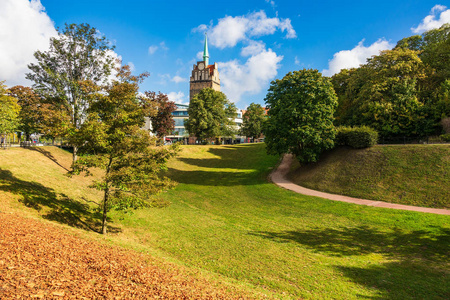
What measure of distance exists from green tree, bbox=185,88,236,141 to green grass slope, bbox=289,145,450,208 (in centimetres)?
3026

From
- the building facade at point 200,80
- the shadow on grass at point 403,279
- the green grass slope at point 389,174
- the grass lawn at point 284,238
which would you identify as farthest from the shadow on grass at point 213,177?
the building facade at point 200,80

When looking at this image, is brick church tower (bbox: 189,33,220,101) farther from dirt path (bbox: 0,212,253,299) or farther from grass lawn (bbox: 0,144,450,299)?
dirt path (bbox: 0,212,253,299)

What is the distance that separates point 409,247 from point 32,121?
130 ft

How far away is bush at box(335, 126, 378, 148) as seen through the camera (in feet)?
89.6

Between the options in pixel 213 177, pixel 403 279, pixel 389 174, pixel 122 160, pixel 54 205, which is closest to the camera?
pixel 403 279

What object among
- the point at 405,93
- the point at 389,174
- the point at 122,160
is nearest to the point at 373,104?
the point at 405,93

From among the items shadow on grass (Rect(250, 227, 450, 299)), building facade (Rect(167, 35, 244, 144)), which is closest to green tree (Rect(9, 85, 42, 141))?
shadow on grass (Rect(250, 227, 450, 299))

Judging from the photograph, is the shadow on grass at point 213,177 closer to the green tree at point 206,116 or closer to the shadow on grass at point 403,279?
the shadow on grass at point 403,279

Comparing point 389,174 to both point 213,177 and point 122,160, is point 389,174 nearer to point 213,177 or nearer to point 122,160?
point 213,177

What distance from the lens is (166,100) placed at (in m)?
46.1

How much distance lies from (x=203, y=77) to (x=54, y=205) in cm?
8623

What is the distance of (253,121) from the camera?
239ft

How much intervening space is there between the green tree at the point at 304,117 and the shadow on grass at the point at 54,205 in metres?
20.3

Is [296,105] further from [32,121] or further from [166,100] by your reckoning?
[32,121]
